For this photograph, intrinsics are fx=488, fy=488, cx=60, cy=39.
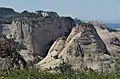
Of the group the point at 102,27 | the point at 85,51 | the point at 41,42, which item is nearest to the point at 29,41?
the point at 41,42

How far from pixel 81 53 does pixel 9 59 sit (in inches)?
805

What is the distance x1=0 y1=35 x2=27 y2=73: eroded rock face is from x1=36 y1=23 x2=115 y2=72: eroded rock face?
495cm

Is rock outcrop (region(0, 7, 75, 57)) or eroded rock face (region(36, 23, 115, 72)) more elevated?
rock outcrop (region(0, 7, 75, 57))

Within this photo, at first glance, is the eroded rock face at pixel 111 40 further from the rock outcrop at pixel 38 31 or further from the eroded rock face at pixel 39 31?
the eroded rock face at pixel 39 31

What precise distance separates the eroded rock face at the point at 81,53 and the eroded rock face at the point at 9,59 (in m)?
4.95

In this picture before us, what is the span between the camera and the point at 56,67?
383 feet

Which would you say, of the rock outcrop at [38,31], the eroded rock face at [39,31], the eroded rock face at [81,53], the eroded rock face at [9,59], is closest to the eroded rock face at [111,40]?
the eroded rock face at [81,53]

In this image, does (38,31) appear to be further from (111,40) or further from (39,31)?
(111,40)

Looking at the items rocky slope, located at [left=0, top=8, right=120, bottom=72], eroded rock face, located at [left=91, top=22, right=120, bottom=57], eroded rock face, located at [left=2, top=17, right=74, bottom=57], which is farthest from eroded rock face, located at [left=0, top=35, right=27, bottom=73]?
eroded rock face, located at [left=91, top=22, right=120, bottom=57]

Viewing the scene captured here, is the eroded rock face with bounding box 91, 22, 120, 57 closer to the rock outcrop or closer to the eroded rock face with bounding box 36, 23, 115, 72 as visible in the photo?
the eroded rock face with bounding box 36, 23, 115, 72

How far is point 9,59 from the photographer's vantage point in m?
116

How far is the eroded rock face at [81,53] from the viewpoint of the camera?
121 meters

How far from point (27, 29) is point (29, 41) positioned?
431cm

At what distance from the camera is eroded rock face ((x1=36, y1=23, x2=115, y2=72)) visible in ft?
396
